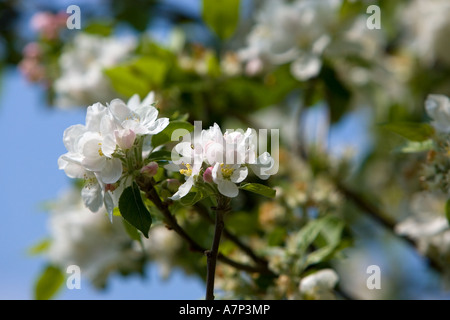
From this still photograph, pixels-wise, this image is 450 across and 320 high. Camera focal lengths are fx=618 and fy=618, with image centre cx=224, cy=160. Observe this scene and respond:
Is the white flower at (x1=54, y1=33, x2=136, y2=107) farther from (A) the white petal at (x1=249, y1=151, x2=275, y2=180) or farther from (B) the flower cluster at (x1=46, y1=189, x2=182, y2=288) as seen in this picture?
(A) the white petal at (x1=249, y1=151, x2=275, y2=180)

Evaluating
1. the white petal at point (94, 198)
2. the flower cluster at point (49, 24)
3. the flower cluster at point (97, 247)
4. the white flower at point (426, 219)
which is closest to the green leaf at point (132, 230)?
the white petal at point (94, 198)

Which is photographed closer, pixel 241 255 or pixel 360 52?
pixel 241 255

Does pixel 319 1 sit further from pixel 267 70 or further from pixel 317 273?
pixel 317 273

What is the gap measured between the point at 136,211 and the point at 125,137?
0.12 m

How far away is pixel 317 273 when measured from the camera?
1330mm

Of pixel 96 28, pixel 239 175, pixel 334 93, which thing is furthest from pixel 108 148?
pixel 96 28

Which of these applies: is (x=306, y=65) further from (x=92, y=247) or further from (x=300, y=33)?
(x=92, y=247)

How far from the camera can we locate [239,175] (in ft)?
3.34

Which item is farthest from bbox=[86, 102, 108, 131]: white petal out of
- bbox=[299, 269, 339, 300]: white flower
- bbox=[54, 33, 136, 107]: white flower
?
bbox=[54, 33, 136, 107]: white flower

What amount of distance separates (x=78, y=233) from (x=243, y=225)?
526 mm

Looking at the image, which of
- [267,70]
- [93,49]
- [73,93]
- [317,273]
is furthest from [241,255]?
[93,49]
